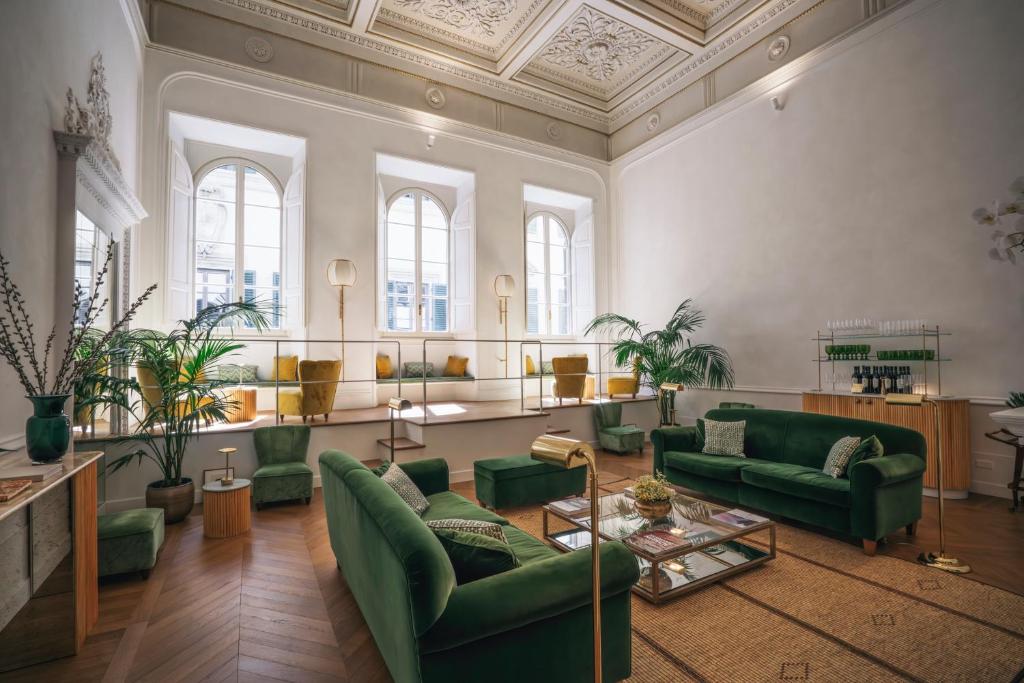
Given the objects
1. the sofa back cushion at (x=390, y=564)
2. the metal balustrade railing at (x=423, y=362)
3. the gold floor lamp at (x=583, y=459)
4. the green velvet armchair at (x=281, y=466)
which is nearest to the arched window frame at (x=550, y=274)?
the metal balustrade railing at (x=423, y=362)

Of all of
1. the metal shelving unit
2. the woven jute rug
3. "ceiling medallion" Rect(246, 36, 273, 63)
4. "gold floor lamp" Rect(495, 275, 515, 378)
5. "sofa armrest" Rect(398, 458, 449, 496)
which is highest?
"ceiling medallion" Rect(246, 36, 273, 63)

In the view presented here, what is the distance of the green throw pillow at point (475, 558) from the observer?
187 centimetres

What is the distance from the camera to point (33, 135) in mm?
2795

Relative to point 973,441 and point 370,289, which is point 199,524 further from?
point 973,441

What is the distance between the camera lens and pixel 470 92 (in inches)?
317

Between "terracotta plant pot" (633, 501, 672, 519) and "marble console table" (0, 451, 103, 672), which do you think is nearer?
"marble console table" (0, 451, 103, 672)

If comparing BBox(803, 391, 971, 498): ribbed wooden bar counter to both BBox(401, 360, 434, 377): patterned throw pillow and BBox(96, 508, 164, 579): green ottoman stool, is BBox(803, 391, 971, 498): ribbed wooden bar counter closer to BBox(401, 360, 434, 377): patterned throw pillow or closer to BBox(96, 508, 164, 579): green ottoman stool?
BBox(96, 508, 164, 579): green ottoman stool

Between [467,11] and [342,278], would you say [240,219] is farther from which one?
[467,11]

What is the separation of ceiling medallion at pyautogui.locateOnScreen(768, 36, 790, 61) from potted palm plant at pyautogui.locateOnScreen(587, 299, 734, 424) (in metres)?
3.37

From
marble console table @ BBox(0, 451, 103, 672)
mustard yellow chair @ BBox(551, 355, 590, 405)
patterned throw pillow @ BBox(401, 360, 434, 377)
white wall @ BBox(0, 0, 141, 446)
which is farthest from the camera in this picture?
patterned throw pillow @ BBox(401, 360, 434, 377)

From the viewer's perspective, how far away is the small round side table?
3748 millimetres

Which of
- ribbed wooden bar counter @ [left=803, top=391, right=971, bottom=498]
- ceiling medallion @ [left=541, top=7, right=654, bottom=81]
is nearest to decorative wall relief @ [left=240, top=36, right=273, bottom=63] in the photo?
ceiling medallion @ [left=541, top=7, right=654, bottom=81]

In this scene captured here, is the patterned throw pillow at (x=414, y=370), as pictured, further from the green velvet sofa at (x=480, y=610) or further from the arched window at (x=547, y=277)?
the green velvet sofa at (x=480, y=610)

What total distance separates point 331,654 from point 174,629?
2.92 feet
